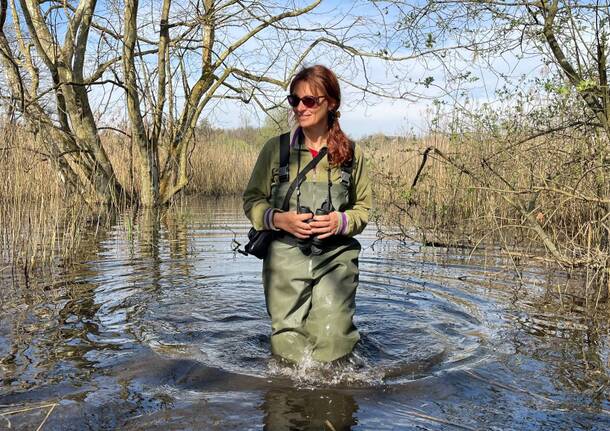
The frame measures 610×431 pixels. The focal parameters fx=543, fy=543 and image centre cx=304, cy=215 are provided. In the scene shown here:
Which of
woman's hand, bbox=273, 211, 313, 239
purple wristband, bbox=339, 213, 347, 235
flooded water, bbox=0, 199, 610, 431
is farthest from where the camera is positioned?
purple wristband, bbox=339, 213, 347, 235

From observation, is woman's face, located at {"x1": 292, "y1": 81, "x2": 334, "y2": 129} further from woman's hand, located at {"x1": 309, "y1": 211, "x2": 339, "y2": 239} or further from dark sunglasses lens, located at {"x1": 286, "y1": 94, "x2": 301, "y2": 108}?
woman's hand, located at {"x1": 309, "y1": 211, "x2": 339, "y2": 239}

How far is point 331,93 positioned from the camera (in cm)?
333

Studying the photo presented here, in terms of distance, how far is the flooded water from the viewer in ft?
9.22

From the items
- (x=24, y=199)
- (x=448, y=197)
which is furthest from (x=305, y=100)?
(x=448, y=197)

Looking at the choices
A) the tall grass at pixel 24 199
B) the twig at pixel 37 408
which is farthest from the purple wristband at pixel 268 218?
the tall grass at pixel 24 199

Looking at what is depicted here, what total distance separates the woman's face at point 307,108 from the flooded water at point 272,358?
4.91 ft

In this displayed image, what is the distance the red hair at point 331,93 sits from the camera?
330 cm

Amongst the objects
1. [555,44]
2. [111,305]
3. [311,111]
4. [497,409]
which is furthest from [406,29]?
[497,409]

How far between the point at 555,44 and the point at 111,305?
5312 millimetres

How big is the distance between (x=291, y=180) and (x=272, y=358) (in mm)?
1168

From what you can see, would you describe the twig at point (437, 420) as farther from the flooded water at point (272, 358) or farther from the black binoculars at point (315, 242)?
the black binoculars at point (315, 242)

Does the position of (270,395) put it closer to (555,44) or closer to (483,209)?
(555,44)

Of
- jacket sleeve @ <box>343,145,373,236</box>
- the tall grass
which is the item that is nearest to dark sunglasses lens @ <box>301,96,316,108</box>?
jacket sleeve @ <box>343,145,373,236</box>

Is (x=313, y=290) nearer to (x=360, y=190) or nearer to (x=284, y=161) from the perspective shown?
(x=360, y=190)
